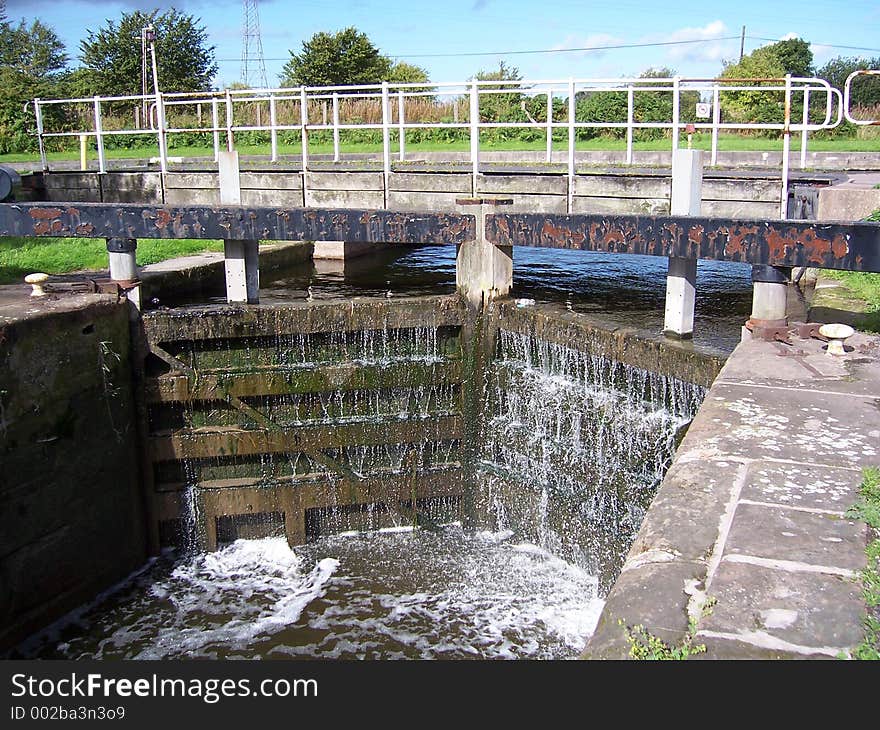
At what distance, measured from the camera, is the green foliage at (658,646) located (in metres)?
2.49

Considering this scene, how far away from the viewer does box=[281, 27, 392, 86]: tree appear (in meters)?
35.7

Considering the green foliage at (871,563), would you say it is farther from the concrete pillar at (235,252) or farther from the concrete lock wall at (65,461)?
the concrete pillar at (235,252)

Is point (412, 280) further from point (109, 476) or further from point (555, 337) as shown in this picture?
point (109, 476)

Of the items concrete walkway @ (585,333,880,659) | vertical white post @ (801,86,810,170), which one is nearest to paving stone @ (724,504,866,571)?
concrete walkway @ (585,333,880,659)

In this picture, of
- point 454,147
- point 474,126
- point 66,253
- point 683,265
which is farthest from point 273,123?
point 454,147

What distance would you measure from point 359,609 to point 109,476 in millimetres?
2539

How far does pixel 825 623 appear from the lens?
2.61 meters

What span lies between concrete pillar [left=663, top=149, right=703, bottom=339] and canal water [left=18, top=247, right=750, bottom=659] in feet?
1.79

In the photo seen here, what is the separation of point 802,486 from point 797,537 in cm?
45

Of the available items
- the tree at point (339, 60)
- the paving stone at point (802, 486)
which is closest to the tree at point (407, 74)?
the tree at point (339, 60)

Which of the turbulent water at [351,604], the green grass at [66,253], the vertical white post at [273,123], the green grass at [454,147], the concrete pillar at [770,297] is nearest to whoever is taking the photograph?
the concrete pillar at [770,297]

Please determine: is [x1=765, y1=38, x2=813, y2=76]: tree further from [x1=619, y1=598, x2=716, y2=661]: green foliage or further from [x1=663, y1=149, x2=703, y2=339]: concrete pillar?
[x1=619, y1=598, x2=716, y2=661]: green foliage

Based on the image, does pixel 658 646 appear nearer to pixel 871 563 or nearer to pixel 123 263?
pixel 871 563

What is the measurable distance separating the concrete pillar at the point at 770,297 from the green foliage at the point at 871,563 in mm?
2606
